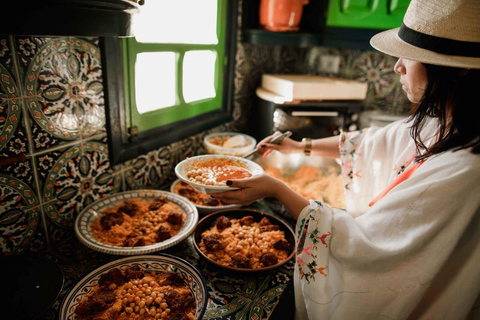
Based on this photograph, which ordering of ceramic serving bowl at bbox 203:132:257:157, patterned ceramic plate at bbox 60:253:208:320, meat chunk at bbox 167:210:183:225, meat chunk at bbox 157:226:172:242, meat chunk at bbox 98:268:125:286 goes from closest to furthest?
patterned ceramic plate at bbox 60:253:208:320 < meat chunk at bbox 98:268:125:286 < meat chunk at bbox 157:226:172:242 < meat chunk at bbox 167:210:183:225 < ceramic serving bowl at bbox 203:132:257:157

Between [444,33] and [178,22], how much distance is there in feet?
4.55

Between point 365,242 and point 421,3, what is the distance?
73 centimetres

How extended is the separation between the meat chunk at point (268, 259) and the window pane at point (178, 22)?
1125 millimetres

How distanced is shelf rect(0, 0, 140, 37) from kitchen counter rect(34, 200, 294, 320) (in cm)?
76

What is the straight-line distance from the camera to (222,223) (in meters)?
1.44

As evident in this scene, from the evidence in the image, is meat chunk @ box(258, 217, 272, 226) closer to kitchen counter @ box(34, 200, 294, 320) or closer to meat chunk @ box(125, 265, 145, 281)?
kitchen counter @ box(34, 200, 294, 320)

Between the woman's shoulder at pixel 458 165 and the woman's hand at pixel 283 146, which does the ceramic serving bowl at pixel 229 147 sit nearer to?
the woman's hand at pixel 283 146

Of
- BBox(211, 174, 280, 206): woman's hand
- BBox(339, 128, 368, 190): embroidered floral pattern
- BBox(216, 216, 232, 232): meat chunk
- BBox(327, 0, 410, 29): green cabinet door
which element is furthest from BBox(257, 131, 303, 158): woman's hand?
BBox(327, 0, 410, 29): green cabinet door

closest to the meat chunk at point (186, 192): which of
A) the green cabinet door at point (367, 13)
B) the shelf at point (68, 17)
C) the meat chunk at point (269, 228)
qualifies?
the meat chunk at point (269, 228)

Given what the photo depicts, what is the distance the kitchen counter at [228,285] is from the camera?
1086mm

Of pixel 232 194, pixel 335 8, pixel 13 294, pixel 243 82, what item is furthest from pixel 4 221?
pixel 335 8

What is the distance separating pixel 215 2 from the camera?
6.72 ft

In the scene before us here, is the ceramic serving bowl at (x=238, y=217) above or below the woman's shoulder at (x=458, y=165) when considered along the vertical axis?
below

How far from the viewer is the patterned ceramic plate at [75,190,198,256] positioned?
116 cm
